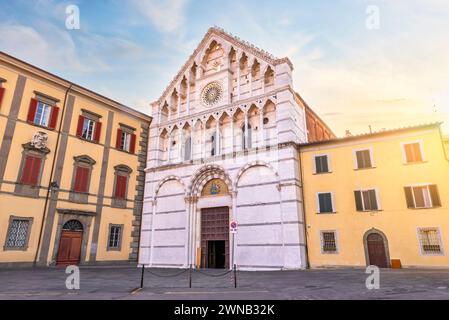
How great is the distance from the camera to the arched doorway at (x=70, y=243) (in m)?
20.9

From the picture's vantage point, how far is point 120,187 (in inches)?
1003

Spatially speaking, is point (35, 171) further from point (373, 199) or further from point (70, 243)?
point (373, 199)

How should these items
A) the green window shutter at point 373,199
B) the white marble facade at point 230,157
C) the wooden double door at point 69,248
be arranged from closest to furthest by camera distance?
the green window shutter at point 373,199, the white marble facade at point 230,157, the wooden double door at point 69,248

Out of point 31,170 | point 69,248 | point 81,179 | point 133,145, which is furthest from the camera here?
point 133,145

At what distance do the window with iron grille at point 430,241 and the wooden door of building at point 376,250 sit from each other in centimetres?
204

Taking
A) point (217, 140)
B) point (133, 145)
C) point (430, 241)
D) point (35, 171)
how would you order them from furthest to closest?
point (133, 145)
point (217, 140)
point (35, 171)
point (430, 241)

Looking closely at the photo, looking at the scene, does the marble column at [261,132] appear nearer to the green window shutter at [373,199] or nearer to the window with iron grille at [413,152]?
the green window shutter at [373,199]

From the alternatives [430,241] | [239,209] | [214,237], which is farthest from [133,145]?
[430,241]

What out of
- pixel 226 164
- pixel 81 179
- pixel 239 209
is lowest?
pixel 239 209

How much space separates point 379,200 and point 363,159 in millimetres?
2938

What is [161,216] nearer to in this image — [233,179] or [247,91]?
[233,179]

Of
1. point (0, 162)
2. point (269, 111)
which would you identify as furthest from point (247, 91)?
point (0, 162)

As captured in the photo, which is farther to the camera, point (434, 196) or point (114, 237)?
point (114, 237)

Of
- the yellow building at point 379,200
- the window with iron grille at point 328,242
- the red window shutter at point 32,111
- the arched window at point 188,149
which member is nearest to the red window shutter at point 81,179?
the red window shutter at point 32,111
